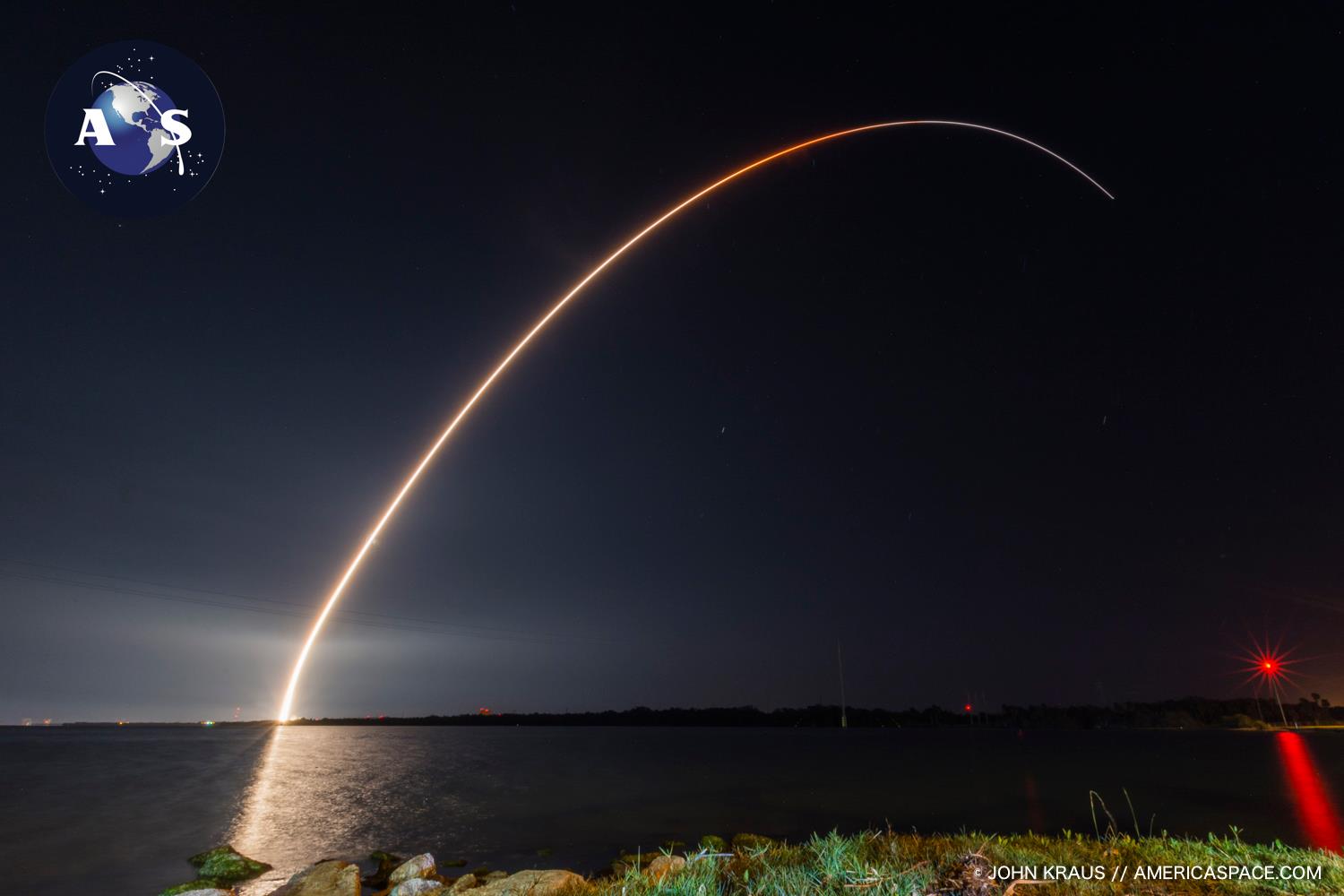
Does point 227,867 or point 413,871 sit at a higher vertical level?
point 413,871

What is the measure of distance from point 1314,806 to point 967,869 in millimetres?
59758

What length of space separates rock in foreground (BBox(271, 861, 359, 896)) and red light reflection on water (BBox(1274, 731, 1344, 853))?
25.6 metres

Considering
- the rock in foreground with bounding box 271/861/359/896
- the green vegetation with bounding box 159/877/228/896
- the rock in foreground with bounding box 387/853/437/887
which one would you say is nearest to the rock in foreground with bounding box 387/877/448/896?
the rock in foreground with bounding box 387/853/437/887

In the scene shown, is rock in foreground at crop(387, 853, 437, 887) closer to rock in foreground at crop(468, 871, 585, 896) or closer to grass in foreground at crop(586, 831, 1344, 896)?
rock in foreground at crop(468, 871, 585, 896)

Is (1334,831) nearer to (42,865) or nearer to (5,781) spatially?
(42,865)

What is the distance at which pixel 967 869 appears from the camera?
223 inches

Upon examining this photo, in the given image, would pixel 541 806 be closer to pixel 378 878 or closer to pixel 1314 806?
pixel 378 878

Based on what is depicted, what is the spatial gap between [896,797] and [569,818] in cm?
2428

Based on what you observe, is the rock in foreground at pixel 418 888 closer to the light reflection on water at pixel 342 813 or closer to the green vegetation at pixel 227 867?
the light reflection on water at pixel 342 813

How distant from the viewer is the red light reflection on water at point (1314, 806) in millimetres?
33438

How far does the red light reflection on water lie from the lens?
33438 millimetres

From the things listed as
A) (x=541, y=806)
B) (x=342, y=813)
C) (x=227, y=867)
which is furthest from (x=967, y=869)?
(x=342, y=813)

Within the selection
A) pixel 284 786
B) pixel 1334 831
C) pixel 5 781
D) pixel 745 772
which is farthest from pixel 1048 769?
pixel 5 781

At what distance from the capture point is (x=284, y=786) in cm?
5688
